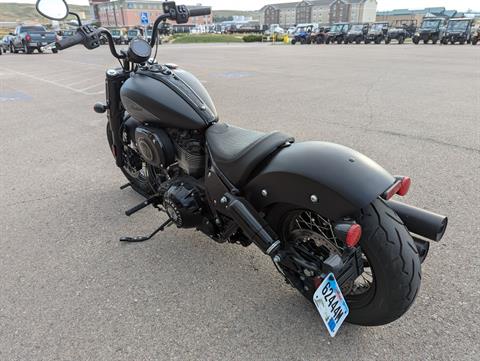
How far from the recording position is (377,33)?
31.9 meters

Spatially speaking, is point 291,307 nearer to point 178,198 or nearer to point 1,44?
point 178,198

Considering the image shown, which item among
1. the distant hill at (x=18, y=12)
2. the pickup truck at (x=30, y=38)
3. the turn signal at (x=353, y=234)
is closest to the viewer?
the turn signal at (x=353, y=234)

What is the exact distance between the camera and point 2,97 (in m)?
9.30

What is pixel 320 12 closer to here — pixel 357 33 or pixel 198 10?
pixel 357 33

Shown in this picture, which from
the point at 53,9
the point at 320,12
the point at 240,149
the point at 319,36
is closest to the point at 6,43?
the point at 319,36

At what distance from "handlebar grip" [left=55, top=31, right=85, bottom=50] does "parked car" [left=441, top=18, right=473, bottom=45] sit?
32.5 meters

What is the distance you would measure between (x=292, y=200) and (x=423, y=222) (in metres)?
0.71

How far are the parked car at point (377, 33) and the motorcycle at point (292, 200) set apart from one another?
3349 centimetres

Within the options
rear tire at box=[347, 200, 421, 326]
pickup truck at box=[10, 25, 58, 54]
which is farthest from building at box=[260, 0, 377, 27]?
rear tire at box=[347, 200, 421, 326]

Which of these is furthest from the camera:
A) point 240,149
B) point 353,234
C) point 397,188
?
point 240,149

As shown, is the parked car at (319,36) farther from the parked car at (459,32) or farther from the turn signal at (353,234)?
the turn signal at (353,234)

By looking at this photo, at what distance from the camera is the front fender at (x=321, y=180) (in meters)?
1.72

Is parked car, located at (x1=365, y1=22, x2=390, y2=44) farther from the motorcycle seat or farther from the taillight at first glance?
the taillight

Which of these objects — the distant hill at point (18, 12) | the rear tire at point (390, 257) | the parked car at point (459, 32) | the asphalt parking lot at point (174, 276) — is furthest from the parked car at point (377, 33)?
the distant hill at point (18, 12)
